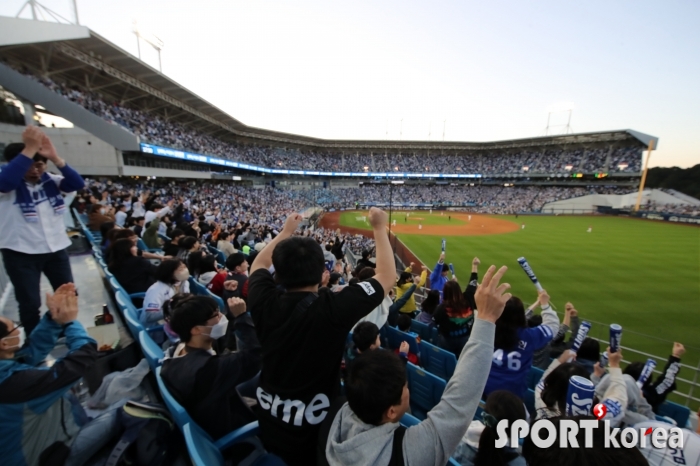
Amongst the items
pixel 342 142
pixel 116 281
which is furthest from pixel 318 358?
pixel 342 142

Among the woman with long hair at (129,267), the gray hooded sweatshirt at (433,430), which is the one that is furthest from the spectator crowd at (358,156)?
the gray hooded sweatshirt at (433,430)

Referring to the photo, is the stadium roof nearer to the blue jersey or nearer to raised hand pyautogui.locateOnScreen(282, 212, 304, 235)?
raised hand pyautogui.locateOnScreen(282, 212, 304, 235)

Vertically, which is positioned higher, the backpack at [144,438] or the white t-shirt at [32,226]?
the white t-shirt at [32,226]

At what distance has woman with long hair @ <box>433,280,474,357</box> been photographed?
164 inches

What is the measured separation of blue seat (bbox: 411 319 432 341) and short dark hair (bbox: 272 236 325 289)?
455 cm

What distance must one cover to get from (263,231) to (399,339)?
12.3m

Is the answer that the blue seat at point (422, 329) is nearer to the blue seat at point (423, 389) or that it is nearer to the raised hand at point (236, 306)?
the blue seat at point (423, 389)

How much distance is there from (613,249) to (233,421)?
27648 mm

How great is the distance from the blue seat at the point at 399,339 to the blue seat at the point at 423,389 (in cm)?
81

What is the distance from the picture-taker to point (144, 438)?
6.06 ft

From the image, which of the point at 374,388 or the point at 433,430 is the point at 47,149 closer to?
the point at 374,388

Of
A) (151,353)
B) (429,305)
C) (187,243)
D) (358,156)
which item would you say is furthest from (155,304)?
(358,156)

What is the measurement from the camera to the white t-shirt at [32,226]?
119 inches

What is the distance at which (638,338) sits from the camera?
30.4 feet
